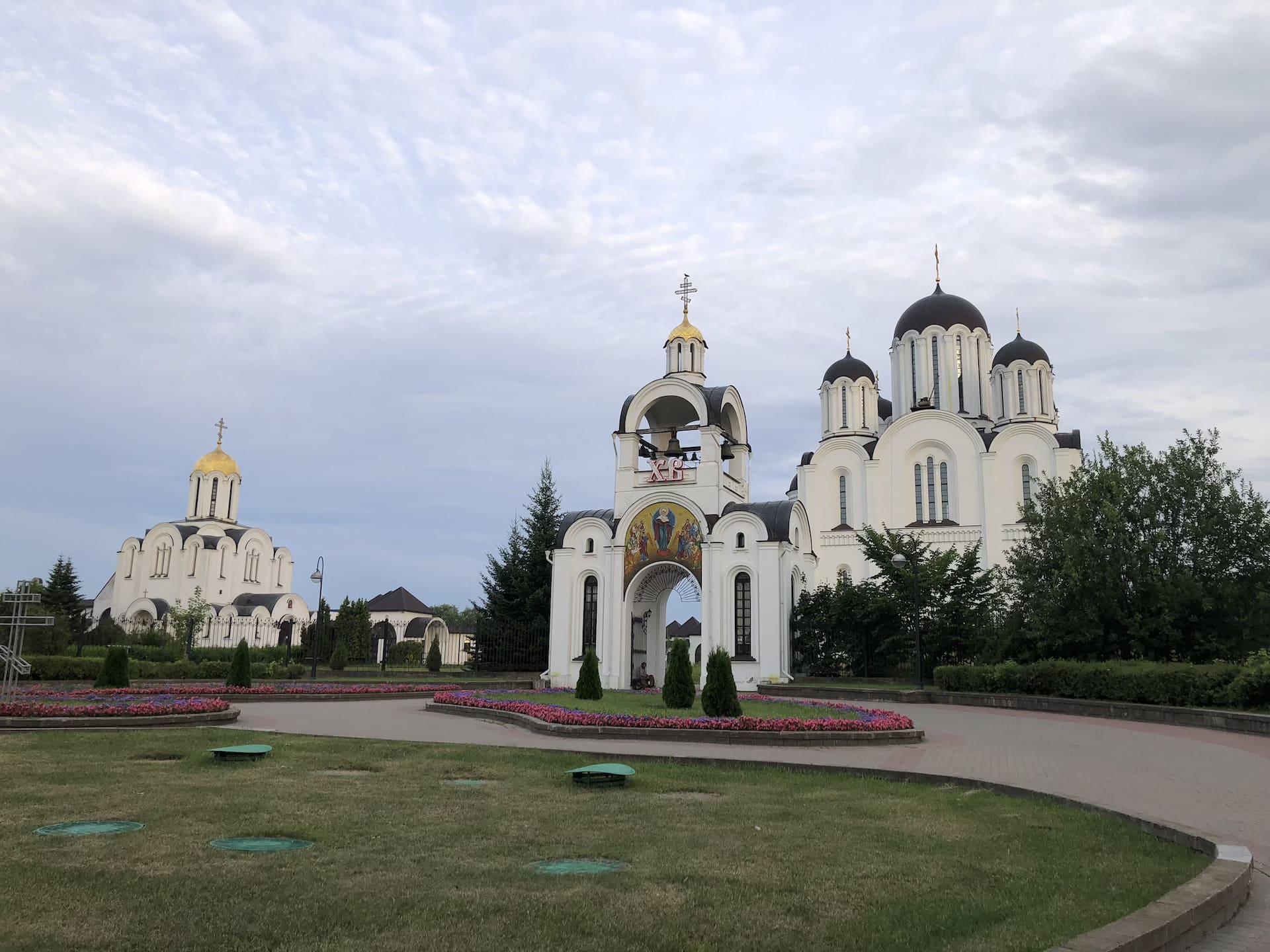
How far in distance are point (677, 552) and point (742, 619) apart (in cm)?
278

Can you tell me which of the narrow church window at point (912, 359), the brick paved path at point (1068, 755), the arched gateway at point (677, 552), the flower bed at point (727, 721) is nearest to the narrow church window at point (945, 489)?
the narrow church window at point (912, 359)

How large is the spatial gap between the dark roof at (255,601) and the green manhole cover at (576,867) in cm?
6030

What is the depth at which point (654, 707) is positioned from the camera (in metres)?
18.0

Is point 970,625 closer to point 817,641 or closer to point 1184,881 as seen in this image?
point 817,641

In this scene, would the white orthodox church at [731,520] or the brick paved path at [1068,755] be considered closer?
the brick paved path at [1068,755]

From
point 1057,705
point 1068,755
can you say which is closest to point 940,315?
point 1057,705

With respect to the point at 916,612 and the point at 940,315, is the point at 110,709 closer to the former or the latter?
the point at 916,612

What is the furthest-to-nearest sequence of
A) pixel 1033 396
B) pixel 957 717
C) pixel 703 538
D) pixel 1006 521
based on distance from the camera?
pixel 1033 396
pixel 1006 521
pixel 703 538
pixel 957 717

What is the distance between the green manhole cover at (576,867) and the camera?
18.1ft

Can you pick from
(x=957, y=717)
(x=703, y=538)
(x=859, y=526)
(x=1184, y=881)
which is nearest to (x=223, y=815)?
(x=1184, y=881)

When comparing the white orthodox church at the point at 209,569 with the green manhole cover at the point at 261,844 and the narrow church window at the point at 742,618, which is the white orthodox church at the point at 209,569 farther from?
the green manhole cover at the point at 261,844

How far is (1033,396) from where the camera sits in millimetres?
45812

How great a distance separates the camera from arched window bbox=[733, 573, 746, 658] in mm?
27406

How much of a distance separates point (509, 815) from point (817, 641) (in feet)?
72.0
